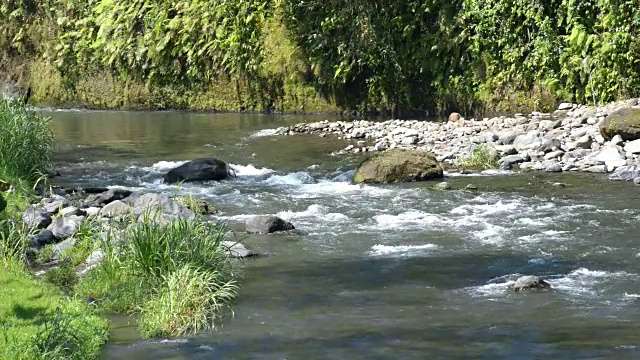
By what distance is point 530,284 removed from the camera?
34.0 feet

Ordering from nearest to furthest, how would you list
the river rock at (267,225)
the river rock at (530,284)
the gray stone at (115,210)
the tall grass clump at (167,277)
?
the tall grass clump at (167,277), the river rock at (530,284), the river rock at (267,225), the gray stone at (115,210)

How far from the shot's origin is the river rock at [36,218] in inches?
531

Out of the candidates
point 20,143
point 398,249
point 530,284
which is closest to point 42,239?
point 20,143

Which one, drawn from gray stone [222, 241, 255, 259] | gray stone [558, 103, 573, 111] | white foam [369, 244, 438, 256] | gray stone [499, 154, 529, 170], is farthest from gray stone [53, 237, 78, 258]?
gray stone [558, 103, 573, 111]

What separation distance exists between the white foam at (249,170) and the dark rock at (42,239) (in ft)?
22.7

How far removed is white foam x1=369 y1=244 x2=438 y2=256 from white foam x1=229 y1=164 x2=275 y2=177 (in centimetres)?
731

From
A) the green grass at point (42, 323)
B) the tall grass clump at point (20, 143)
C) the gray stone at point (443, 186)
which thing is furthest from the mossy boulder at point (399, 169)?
the green grass at point (42, 323)

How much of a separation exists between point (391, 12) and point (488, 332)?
2213cm

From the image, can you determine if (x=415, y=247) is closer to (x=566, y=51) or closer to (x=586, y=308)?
(x=586, y=308)

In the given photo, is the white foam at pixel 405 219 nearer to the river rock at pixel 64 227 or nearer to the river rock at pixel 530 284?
the river rock at pixel 530 284

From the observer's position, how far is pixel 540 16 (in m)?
26.2

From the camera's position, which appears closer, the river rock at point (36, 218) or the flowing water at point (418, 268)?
the flowing water at point (418, 268)

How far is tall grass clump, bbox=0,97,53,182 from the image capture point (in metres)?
15.6

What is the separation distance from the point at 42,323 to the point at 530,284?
4.99m
